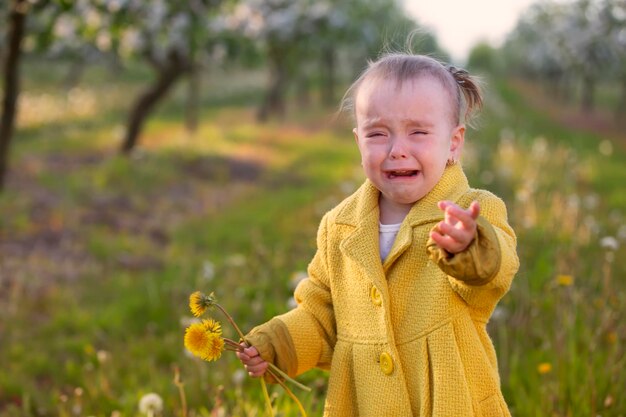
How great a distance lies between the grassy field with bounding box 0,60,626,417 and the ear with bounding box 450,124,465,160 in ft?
3.05

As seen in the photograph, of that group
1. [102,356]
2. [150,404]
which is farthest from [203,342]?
[102,356]

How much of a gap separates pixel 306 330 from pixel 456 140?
0.68m

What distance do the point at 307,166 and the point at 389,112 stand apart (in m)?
10.8

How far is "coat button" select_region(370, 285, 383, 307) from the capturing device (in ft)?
6.47

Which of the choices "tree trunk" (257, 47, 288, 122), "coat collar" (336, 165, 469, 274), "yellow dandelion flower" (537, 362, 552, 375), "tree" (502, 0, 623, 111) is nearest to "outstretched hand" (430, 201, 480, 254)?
"coat collar" (336, 165, 469, 274)

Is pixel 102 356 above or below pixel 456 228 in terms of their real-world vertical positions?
below

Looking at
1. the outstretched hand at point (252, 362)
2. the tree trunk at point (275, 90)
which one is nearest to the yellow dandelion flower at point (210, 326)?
the outstretched hand at point (252, 362)

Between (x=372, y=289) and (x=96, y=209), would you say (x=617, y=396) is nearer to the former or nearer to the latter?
(x=372, y=289)

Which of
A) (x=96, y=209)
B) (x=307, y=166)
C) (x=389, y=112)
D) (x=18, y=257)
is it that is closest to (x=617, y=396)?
(x=389, y=112)

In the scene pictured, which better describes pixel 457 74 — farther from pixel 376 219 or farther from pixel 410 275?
pixel 410 275

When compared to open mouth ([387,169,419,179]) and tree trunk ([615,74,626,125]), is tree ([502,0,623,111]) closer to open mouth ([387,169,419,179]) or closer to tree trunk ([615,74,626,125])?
tree trunk ([615,74,626,125])

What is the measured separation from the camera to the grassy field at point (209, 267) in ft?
11.3

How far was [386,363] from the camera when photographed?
6.44ft

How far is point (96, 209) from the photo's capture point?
877 cm
